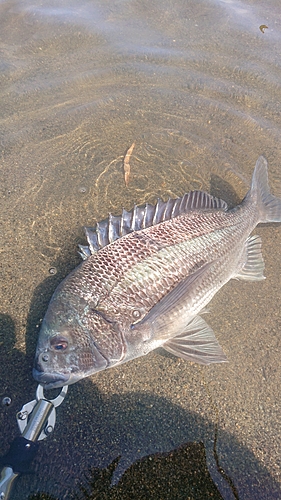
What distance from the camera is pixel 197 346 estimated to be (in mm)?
3098

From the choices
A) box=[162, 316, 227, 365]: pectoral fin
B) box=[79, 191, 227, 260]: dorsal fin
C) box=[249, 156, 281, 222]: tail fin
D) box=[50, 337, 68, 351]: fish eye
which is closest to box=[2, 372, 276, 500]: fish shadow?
box=[162, 316, 227, 365]: pectoral fin

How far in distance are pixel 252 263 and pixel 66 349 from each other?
2234 millimetres

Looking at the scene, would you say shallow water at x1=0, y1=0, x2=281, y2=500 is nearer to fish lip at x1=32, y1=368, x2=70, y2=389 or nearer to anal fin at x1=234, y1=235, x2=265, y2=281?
anal fin at x1=234, y1=235, x2=265, y2=281

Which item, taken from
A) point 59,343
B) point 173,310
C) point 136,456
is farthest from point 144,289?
point 136,456

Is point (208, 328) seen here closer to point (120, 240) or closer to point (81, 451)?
point (120, 240)

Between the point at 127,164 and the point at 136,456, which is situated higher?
the point at 127,164

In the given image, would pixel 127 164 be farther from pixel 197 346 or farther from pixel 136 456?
pixel 136 456

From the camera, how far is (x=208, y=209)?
3775 mm

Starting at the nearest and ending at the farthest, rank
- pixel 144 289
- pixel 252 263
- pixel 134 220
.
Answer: pixel 144 289 → pixel 134 220 → pixel 252 263

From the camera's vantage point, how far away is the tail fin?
401 cm

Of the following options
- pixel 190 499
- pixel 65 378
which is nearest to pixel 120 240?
pixel 65 378

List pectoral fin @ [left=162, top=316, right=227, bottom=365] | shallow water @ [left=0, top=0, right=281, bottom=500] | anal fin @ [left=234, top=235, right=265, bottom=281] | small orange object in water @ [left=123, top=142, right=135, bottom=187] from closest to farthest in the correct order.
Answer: shallow water @ [left=0, top=0, right=281, bottom=500] < pectoral fin @ [left=162, top=316, right=227, bottom=365] < anal fin @ [left=234, top=235, right=265, bottom=281] < small orange object in water @ [left=123, top=142, right=135, bottom=187]

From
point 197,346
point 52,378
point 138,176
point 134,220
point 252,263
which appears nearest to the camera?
point 52,378

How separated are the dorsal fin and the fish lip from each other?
3.53 ft
